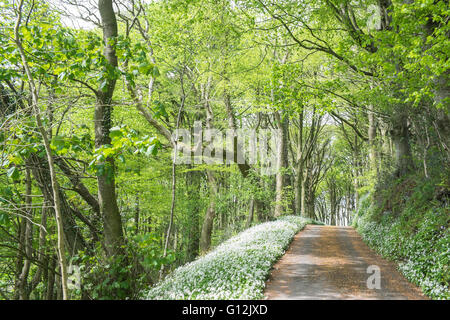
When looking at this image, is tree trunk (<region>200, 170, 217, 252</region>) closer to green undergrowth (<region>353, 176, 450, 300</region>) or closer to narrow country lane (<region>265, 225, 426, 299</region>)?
narrow country lane (<region>265, 225, 426, 299</region>)

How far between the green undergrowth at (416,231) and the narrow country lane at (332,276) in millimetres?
340

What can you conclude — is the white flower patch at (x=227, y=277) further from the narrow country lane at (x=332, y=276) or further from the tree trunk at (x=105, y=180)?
the tree trunk at (x=105, y=180)

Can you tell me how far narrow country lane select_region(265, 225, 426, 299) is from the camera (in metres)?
6.24

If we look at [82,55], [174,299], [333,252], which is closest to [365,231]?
[333,252]

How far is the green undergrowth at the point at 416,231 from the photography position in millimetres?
6455

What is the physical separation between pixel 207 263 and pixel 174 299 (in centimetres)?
240

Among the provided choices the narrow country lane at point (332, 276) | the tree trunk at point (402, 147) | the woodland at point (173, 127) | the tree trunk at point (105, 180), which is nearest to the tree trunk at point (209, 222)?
the woodland at point (173, 127)

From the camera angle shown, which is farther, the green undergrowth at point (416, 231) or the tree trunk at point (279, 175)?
the tree trunk at point (279, 175)

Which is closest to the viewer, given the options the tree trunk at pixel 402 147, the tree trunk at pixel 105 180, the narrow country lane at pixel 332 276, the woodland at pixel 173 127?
the woodland at pixel 173 127

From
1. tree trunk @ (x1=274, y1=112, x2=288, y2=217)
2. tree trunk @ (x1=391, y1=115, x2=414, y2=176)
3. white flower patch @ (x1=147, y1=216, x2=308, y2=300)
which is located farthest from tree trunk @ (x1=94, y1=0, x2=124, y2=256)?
tree trunk @ (x1=274, y1=112, x2=288, y2=217)

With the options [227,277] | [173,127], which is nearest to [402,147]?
[227,277]

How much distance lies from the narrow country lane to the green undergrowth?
0.34 metres

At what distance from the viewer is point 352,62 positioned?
37.6 feet
